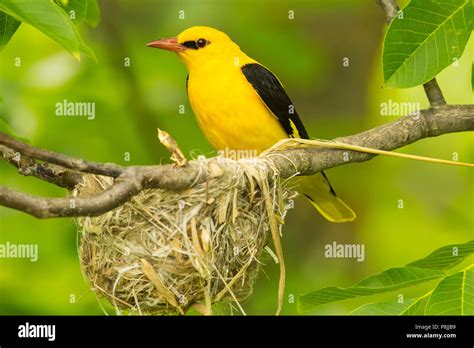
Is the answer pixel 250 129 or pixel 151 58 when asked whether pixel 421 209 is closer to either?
pixel 250 129

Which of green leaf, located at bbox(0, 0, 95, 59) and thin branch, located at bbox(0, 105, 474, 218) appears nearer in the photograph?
green leaf, located at bbox(0, 0, 95, 59)

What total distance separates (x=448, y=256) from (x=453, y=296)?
276mm

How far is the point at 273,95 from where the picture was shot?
14.9 feet

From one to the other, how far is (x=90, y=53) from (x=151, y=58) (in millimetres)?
2773

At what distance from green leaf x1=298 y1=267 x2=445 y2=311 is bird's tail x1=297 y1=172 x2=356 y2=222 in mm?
1853

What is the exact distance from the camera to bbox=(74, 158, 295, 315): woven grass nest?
3293mm

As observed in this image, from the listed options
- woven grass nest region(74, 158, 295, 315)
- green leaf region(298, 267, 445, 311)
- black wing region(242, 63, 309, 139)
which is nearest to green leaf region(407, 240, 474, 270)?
green leaf region(298, 267, 445, 311)

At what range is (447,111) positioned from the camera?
3783 mm

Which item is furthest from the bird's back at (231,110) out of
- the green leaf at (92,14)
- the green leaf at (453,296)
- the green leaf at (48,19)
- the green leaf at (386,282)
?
the green leaf at (48,19)

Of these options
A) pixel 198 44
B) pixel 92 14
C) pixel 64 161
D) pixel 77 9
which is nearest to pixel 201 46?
pixel 198 44

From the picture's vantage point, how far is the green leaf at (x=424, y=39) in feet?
9.59

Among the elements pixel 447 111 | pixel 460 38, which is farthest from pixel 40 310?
pixel 460 38

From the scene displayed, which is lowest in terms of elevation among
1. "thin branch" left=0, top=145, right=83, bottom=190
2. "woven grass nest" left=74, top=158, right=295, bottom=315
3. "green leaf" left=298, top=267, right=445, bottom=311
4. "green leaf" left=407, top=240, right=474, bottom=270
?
"green leaf" left=298, top=267, right=445, bottom=311

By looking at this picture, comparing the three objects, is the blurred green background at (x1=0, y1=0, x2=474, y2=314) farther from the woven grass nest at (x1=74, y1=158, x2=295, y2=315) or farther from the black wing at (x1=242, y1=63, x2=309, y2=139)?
the woven grass nest at (x1=74, y1=158, x2=295, y2=315)
